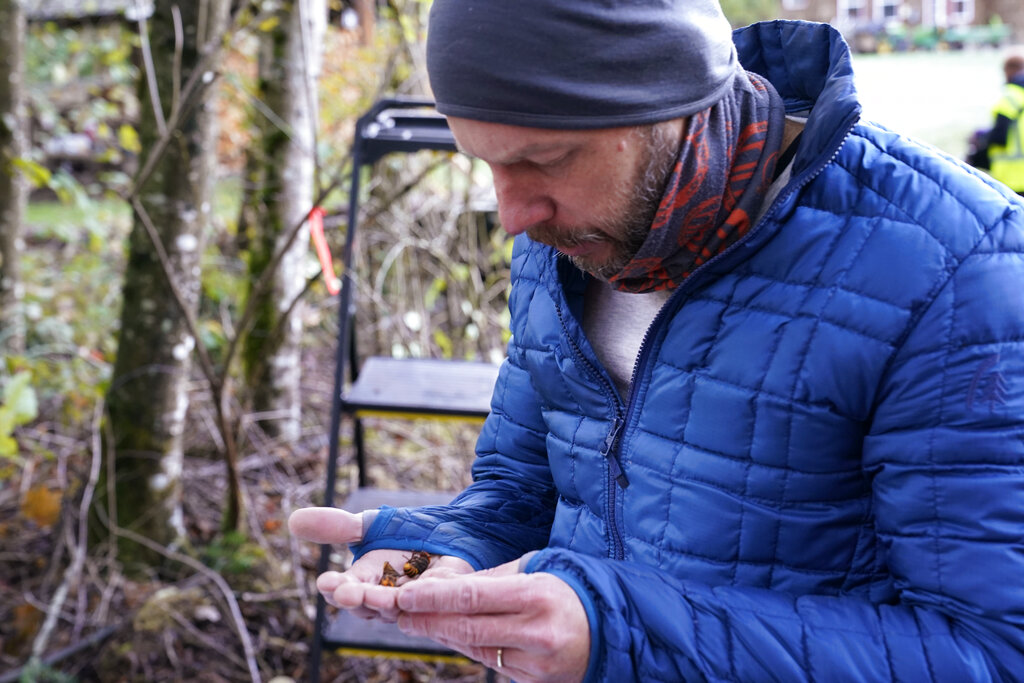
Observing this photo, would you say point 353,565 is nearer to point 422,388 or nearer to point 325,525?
point 325,525

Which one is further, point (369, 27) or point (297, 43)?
point (369, 27)

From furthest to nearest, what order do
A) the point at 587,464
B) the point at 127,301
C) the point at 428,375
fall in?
the point at 127,301, the point at 428,375, the point at 587,464

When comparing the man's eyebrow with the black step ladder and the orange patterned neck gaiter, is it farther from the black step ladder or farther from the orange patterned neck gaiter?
the black step ladder

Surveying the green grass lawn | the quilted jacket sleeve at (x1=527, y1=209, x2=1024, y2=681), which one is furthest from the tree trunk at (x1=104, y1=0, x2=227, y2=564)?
the green grass lawn

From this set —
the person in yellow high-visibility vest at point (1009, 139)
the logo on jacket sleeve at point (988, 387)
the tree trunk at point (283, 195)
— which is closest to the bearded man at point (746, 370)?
the logo on jacket sleeve at point (988, 387)

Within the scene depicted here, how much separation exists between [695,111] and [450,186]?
3.96 metres

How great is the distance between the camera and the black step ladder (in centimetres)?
280

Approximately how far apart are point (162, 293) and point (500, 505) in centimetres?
239

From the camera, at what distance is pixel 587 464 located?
4.63ft

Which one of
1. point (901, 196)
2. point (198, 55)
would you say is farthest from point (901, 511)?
point (198, 55)

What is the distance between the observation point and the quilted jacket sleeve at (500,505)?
58.1 inches

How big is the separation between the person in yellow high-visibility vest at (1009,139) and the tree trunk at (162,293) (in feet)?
18.1

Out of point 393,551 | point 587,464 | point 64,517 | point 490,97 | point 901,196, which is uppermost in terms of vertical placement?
point 490,97

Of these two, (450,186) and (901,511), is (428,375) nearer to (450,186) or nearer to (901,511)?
(450,186)
